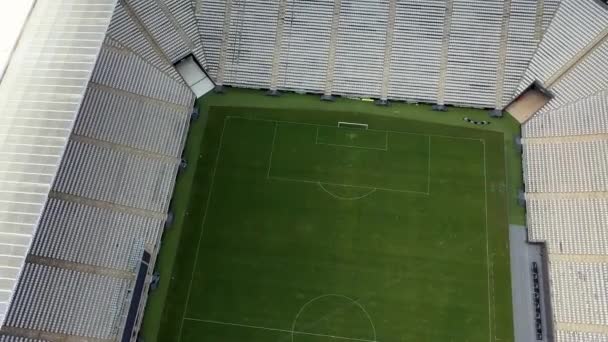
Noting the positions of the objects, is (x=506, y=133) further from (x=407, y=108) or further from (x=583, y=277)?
(x=583, y=277)

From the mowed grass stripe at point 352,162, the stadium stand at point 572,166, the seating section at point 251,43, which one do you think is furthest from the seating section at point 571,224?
the seating section at point 251,43

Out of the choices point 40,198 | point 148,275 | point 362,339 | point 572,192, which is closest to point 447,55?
point 572,192

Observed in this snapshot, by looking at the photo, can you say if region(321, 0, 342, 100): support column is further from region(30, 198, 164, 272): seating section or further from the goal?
region(30, 198, 164, 272): seating section

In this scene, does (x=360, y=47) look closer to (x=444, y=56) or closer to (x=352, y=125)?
(x=352, y=125)

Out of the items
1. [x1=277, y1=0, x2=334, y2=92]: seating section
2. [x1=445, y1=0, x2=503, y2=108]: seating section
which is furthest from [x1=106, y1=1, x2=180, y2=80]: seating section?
[x1=445, y1=0, x2=503, y2=108]: seating section

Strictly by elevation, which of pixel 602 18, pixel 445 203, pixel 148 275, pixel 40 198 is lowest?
pixel 148 275

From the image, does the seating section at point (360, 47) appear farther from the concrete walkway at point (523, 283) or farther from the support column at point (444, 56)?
the concrete walkway at point (523, 283)

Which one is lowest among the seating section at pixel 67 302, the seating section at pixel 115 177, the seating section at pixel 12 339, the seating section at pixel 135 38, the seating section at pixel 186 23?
the seating section at pixel 12 339
